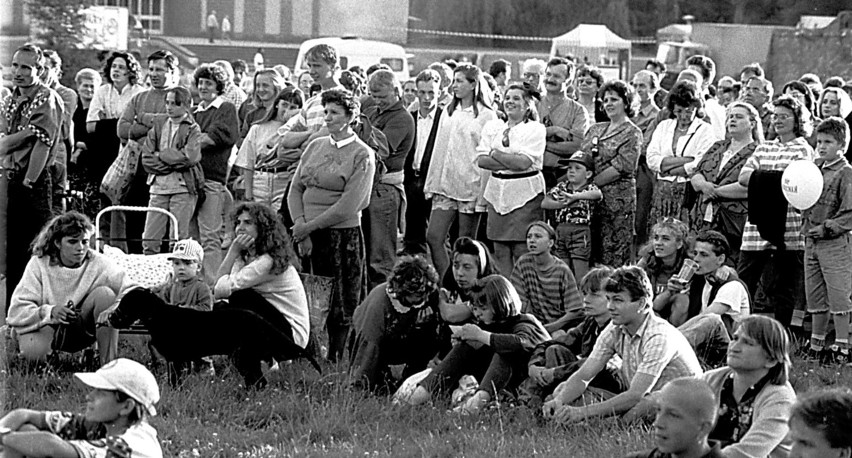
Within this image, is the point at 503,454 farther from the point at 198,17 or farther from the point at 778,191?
the point at 198,17

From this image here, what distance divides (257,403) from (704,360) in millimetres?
2484

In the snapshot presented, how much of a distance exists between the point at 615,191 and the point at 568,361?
266 centimetres

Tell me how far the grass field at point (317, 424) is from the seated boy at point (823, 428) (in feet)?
5.08

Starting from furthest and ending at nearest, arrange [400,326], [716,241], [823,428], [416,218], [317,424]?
1. [416,218]
2. [716,241]
3. [400,326]
4. [317,424]
5. [823,428]

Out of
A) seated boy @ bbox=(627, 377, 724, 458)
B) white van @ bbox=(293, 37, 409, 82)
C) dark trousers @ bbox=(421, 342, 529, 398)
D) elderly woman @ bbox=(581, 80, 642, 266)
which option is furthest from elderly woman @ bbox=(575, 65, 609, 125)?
white van @ bbox=(293, 37, 409, 82)

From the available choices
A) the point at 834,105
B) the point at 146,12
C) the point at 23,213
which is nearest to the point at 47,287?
the point at 23,213

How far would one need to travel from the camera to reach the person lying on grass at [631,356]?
624 cm

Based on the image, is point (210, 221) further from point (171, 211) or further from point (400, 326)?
point (400, 326)

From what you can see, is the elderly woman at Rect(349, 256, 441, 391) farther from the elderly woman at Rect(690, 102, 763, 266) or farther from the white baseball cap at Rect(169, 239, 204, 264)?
the elderly woman at Rect(690, 102, 763, 266)

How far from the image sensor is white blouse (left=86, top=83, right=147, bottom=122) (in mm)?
11461

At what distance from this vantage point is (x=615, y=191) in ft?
30.1

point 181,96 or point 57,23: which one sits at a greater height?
point 57,23

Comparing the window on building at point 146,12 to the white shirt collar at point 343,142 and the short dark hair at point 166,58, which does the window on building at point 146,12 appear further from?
the white shirt collar at point 343,142

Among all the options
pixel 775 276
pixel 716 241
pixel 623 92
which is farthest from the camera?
pixel 623 92
